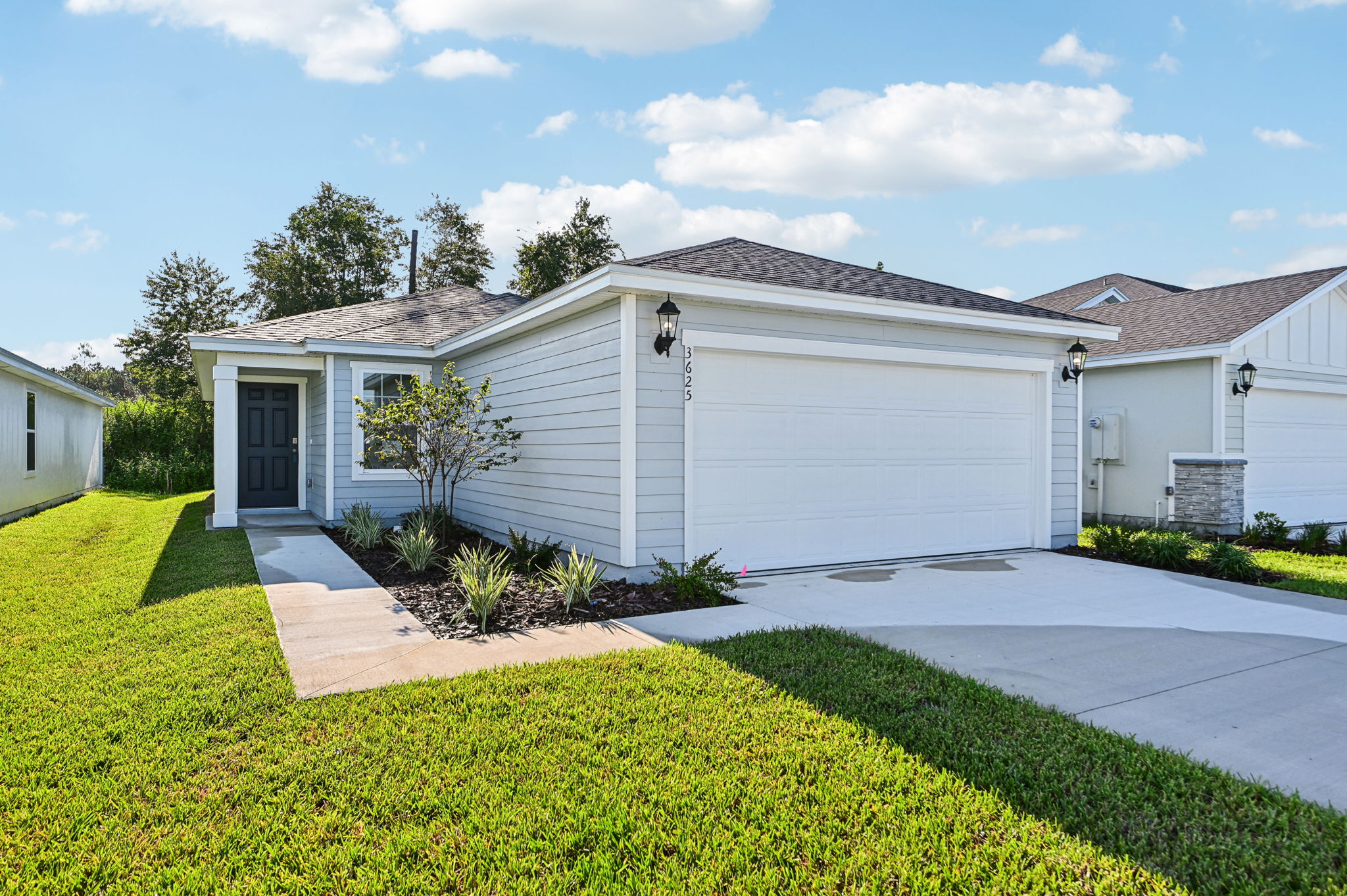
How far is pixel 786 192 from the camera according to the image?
14.8 m

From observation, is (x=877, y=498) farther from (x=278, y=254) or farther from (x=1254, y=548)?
(x=278, y=254)

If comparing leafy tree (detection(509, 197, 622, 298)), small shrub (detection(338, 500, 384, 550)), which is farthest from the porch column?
leafy tree (detection(509, 197, 622, 298))

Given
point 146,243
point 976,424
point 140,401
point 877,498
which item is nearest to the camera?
point 877,498

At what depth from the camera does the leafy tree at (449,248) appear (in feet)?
96.8

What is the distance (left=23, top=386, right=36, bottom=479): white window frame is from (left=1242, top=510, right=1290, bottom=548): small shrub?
18427 mm

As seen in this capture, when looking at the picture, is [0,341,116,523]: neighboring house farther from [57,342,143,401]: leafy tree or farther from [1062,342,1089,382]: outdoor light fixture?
[57,342,143,401]: leafy tree

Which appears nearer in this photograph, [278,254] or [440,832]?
[440,832]

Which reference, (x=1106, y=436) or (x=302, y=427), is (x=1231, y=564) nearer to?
(x=1106, y=436)

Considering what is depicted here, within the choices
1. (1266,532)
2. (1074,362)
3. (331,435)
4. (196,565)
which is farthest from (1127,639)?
(331,435)

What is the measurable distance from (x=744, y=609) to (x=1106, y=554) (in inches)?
202

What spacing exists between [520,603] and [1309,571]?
324 inches

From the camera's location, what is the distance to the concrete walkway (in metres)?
4.25

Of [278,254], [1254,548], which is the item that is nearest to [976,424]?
[1254,548]

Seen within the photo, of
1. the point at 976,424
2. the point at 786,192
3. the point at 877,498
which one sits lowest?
the point at 877,498
